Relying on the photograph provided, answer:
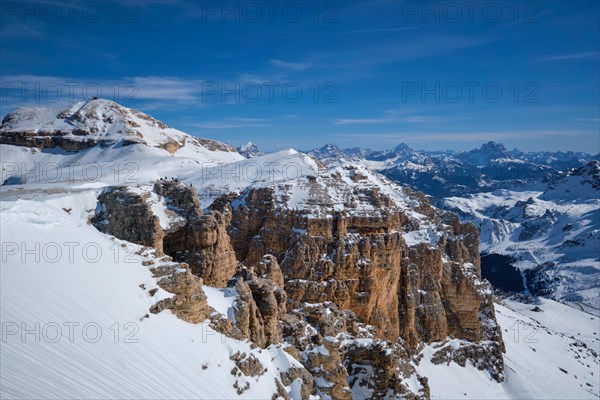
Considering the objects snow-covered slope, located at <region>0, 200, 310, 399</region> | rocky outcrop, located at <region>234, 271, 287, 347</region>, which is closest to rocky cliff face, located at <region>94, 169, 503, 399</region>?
rocky outcrop, located at <region>234, 271, 287, 347</region>

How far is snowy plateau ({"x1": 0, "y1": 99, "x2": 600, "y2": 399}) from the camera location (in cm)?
2255

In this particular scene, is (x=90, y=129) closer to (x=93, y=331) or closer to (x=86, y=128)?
(x=86, y=128)

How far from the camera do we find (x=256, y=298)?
35156 mm

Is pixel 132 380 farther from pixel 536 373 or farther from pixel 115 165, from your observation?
pixel 115 165

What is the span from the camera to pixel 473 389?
6172 centimetres

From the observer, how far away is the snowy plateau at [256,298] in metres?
22.5

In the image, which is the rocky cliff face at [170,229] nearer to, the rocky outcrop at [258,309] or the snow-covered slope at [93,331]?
the rocky outcrop at [258,309]

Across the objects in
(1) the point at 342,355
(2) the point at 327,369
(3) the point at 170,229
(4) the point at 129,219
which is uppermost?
(4) the point at 129,219

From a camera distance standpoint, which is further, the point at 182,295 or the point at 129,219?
the point at 129,219

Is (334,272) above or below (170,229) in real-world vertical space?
below

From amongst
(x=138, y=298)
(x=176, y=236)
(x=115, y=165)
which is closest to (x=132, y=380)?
(x=138, y=298)

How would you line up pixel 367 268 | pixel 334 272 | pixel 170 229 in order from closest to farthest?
1. pixel 170 229
2. pixel 334 272
3. pixel 367 268

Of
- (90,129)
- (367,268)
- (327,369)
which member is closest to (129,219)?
(327,369)

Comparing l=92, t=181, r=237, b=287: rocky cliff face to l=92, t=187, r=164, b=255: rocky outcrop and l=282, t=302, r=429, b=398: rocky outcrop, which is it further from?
l=282, t=302, r=429, b=398: rocky outcrop
